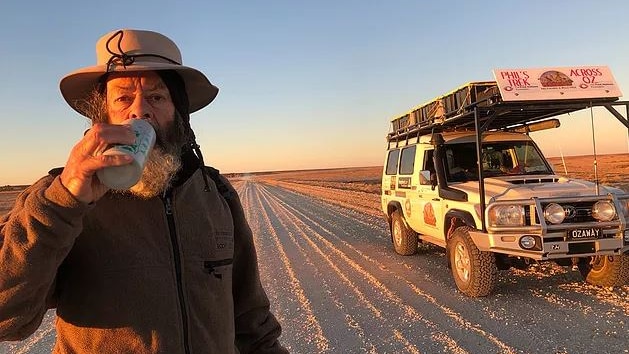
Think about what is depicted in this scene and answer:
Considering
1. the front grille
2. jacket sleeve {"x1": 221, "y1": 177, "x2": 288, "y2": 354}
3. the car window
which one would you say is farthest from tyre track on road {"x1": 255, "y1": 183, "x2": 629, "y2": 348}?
jacket sleeve {"x1": 221, "y1": 177, "x2": 288, "y2": 354}

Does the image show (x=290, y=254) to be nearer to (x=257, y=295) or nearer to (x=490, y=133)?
(x=490, y=133)

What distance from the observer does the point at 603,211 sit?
18.9 ft

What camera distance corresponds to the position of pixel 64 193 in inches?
45.2

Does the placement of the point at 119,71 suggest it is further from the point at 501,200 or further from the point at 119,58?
the point at 501,200

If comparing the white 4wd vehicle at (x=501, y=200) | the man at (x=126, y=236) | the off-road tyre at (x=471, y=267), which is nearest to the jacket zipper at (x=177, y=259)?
the man at (x=126, y=236)

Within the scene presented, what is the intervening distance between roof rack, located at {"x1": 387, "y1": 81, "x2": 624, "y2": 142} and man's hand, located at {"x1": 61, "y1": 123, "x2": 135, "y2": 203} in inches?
218

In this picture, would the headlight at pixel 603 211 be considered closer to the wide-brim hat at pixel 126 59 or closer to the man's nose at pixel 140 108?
the wide-brim hat at pixel 126 59

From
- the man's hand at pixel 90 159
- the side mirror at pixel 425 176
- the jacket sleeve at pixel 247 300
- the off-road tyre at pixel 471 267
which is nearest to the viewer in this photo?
the man's hand at pixel 90 159

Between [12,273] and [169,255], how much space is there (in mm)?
465

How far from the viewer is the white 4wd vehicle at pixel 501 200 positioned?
5645 millimetres

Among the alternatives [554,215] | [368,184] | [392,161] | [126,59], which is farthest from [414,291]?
[368,184]

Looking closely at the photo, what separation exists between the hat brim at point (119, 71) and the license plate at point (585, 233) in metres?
5.01

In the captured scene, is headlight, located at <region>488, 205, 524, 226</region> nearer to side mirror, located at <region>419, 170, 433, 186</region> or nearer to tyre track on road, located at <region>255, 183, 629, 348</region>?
tyre track on road, located at <region>255, 183, 629, 348</region>

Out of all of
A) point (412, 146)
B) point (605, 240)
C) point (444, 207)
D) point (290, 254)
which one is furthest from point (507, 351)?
point (290, 254)
